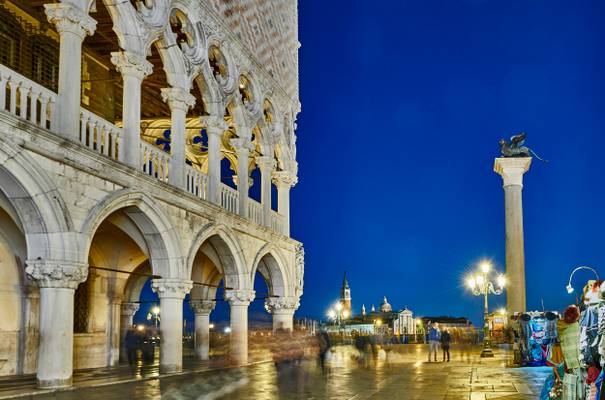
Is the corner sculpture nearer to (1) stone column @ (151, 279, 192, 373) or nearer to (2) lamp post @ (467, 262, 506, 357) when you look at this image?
(2) lamp post @ (467, 262, 506, 357)

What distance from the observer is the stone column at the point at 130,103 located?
16.0 metres

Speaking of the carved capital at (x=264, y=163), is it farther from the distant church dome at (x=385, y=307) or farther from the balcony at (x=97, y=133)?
the distant church dome at (x=385, y=307)

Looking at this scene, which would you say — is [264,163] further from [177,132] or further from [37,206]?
[37,206]

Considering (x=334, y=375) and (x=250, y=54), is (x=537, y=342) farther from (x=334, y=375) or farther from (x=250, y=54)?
(x=250, y=54)

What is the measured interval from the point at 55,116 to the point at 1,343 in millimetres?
5730

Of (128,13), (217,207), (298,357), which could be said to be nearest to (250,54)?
(217,207)

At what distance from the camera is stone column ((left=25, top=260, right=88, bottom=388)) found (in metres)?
12.9

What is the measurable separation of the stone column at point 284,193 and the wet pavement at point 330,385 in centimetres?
714

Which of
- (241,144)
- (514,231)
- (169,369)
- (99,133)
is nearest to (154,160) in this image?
(99,133)

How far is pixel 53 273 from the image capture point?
13.0 meters

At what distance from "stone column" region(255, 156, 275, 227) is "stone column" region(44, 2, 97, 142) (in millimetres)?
11019

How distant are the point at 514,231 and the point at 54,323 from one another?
879 inches

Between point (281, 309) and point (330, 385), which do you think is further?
point (281, 309)

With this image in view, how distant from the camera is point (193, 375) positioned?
17.7 meters
